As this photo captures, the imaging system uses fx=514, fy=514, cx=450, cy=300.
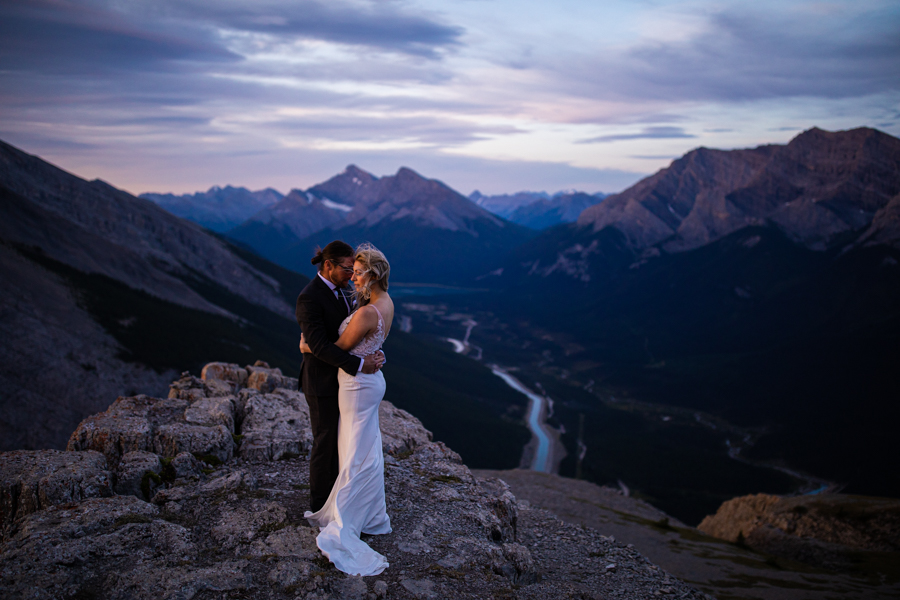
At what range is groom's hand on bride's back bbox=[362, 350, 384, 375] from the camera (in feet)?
33.0

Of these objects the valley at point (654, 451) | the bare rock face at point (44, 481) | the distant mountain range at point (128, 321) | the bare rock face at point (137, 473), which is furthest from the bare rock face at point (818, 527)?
the distant mountain range at point (128, 321)

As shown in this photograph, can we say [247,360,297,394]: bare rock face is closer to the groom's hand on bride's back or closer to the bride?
the bride

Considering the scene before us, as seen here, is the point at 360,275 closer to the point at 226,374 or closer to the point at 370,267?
the point at 370,267

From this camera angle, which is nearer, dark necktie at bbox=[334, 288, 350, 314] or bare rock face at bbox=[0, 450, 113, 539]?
bare rock face at bbox=[0, 450, 113, 539]

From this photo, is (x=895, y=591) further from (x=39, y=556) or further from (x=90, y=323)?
(x=90, y=323)

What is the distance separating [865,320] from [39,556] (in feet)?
783

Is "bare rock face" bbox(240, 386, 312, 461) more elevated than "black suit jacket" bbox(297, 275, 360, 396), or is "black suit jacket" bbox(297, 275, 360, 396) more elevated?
"black suit jacket" bbox(297, 275, 360, 396)

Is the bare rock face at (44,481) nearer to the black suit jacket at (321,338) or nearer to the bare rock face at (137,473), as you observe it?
the bare rock face at (137,473)

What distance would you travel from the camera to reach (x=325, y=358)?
32.3 ft

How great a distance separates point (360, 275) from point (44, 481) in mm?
8145

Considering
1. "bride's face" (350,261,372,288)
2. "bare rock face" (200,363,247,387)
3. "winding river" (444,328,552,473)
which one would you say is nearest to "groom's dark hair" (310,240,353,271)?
"bride's face" (350,261,372,288)

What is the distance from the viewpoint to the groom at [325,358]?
10.0 metres

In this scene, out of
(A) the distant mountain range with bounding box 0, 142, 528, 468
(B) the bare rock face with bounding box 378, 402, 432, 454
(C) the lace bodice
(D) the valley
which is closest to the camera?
(C) the lace bodice

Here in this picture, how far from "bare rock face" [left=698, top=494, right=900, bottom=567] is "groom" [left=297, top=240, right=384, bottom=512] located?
31588mm
